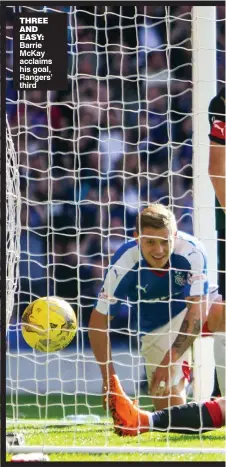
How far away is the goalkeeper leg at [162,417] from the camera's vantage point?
482 cm

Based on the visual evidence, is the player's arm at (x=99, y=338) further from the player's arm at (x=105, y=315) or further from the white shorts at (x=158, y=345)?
the white shorts at (x=158, y=345)

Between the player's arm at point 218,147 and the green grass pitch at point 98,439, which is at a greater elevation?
the player's arm at point 218,147

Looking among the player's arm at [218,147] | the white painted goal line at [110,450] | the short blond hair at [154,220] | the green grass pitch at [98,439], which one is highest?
the player's arm at [218,147]

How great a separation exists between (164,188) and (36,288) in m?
1.09

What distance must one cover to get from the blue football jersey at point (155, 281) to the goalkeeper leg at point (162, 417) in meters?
0.46

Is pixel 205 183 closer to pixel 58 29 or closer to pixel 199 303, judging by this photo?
pixel 199 303

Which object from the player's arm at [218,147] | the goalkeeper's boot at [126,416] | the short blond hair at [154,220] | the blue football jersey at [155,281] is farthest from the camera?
the player's arm at [218,147]

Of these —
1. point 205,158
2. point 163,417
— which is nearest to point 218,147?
point 205,158

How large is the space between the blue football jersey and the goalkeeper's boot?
0.49 m

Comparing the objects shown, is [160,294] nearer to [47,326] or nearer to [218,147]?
[218,147]

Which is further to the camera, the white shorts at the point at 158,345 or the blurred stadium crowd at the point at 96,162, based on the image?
the blurred stadium crowd at the point at 96,162

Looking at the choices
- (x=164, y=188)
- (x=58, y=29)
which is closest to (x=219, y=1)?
(x=58, y=29)

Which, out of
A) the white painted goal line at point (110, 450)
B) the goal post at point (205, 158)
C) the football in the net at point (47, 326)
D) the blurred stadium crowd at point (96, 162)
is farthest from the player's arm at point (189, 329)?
the blurred stadium crowd at point (96, 162)

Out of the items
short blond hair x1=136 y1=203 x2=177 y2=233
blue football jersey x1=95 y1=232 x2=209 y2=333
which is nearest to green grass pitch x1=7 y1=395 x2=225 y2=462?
blue football jersey x1=95 y1=232 x2=209 y2=333
